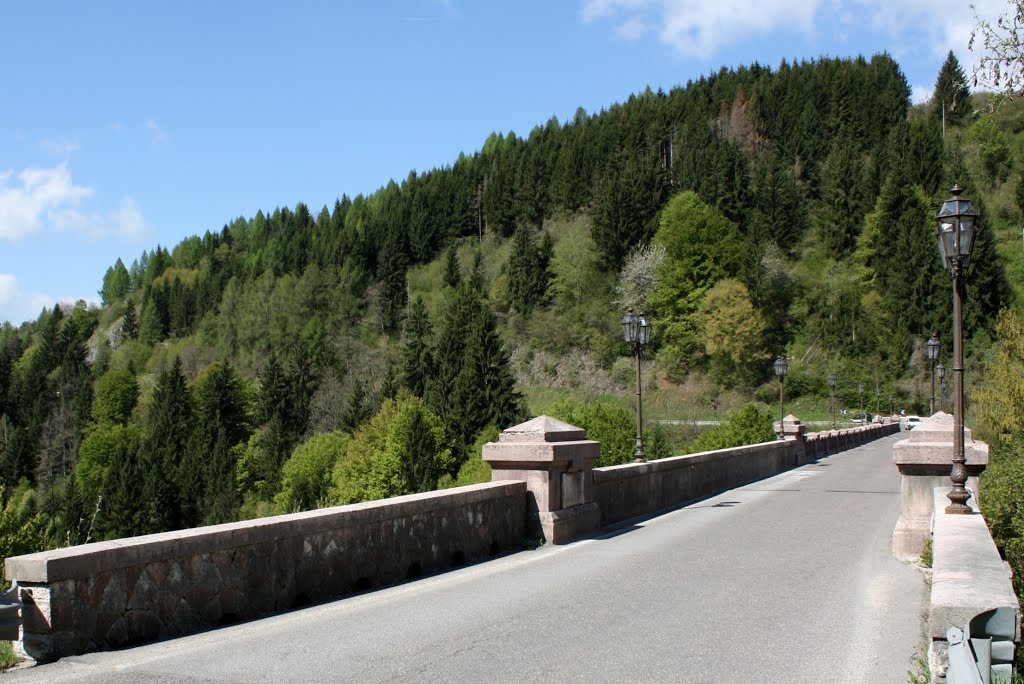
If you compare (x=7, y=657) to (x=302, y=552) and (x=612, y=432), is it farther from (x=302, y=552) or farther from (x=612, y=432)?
(x=612, y=432)

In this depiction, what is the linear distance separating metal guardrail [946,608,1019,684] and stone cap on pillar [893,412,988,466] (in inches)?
228

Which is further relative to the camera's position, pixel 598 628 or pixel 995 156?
pixel 995 156

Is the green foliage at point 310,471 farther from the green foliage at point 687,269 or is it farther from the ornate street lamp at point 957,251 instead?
the ornate street lamp at point 957,251

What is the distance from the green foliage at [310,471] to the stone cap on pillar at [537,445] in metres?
62.2

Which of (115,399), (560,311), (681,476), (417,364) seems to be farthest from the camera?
(115,399)

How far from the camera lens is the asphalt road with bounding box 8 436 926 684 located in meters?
5.30

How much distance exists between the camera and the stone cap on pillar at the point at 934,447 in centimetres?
924

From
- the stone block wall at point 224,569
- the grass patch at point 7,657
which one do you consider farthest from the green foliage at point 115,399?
the grass patch at point 7,657

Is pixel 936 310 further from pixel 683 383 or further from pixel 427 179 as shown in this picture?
pixel 427 179

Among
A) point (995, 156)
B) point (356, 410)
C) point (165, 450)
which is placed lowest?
point (165, 450)

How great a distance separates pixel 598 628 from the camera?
6477 millimetres

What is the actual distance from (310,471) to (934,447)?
7068 centimetres

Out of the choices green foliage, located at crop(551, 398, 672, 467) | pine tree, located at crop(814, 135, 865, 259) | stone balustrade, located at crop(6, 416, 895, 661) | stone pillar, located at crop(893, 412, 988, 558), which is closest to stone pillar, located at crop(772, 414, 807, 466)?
green foliage, located at crop(551, 398, 672, 467)

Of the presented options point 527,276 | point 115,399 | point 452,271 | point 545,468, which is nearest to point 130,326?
point 115,399
